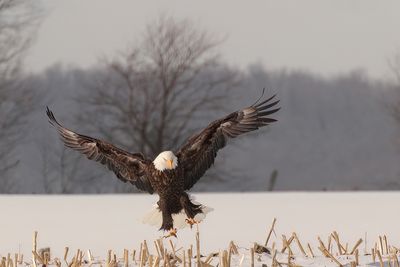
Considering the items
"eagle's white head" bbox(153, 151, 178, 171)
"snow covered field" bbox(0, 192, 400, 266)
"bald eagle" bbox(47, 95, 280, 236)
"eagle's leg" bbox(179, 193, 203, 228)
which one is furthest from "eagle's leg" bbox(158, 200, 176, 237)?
"snow covered field" bbox(0, 192, 400, 266)

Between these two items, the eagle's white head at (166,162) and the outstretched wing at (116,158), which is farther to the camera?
the outstretched wing at (116,158)

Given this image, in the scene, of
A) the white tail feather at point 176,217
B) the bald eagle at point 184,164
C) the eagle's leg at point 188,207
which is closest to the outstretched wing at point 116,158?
the bald eagle at point 184,164

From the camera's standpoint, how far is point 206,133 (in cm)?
612

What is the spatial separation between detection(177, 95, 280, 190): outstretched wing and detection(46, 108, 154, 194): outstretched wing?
1.19 ft

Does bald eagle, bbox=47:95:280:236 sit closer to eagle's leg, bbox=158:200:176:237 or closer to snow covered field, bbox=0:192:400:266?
eagle's leg, bbox=158:200:176:237

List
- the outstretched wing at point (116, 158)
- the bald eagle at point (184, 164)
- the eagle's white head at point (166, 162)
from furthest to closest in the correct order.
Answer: the outstretched wing at point (116, 158)
the bald eagle at point (184, 164)
the eagle's white head at point (166, 162)

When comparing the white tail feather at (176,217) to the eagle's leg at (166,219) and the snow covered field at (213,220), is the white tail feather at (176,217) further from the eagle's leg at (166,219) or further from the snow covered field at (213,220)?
the snow covered field at (213,220)

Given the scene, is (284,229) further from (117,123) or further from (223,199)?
(117,123)

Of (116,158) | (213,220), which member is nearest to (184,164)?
(116,158)

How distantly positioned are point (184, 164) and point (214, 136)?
1.10 ft

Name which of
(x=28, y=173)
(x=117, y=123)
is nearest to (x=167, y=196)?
(x=117, y=123)

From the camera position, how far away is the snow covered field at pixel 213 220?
964 centimetres

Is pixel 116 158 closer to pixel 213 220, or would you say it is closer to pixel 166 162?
pixel 166 162

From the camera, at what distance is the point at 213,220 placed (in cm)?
1116
